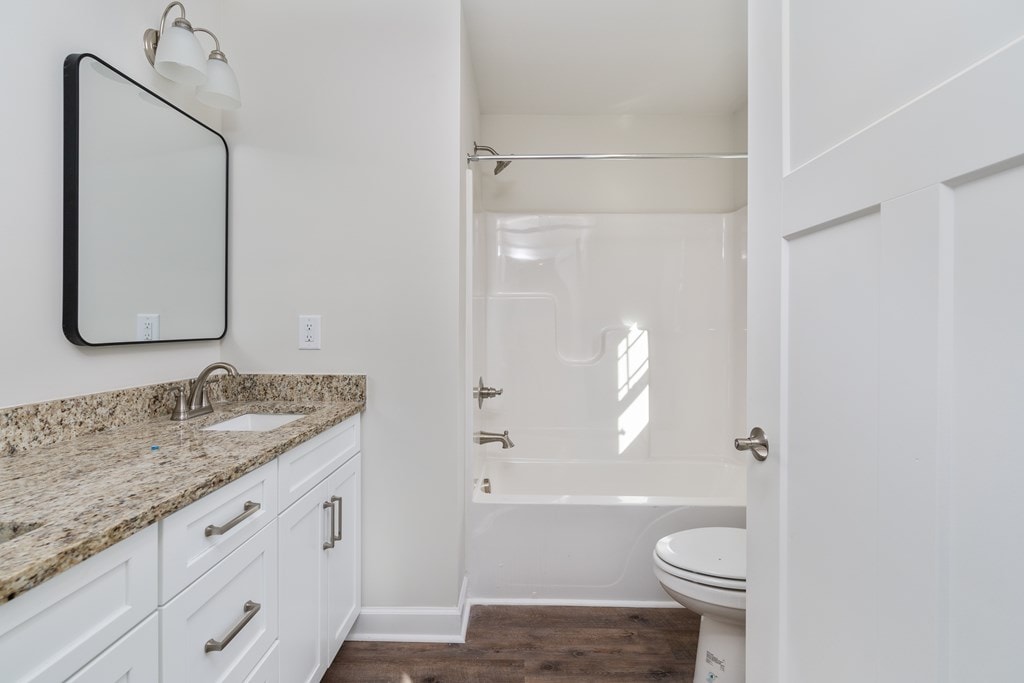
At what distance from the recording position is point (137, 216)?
1.49m

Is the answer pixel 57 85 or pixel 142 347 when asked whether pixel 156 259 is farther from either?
pixel 57 85

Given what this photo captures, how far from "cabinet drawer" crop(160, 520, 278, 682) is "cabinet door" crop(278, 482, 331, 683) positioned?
0.06 m

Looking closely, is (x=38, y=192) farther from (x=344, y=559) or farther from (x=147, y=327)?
(x=344, y=559)

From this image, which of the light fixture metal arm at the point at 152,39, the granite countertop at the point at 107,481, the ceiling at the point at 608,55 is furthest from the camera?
the ceiling at the point at 608,55

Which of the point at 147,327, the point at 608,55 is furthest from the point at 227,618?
the point at 608,55

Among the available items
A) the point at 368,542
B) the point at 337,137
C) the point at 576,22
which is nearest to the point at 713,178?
the point at 576,22

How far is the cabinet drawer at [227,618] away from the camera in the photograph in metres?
0.88

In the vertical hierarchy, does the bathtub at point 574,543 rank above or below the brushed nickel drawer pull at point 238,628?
below

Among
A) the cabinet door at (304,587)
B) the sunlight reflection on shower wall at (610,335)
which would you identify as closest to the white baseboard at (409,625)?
the cabinet door at (304,587)

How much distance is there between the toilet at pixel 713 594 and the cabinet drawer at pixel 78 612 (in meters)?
1.29

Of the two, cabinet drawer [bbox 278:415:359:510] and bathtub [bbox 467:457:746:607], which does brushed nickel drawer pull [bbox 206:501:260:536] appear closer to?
cabinet drawer [bbox 278:415:359:510]

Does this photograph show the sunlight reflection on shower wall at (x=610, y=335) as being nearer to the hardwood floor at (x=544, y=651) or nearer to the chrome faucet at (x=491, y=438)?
the chrome faucet at (x=491, y=438)

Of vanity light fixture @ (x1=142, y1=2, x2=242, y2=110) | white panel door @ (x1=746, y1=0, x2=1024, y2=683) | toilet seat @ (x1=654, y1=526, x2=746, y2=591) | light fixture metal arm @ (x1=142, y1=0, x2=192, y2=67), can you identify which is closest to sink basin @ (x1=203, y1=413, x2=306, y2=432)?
vanity light fixture @ (x1=142, y1=2, x2=242, y2=110)

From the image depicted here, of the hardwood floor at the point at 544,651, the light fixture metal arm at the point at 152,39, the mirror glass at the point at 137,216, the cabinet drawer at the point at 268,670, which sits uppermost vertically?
the light fixture metal arm at the point at 152,39
